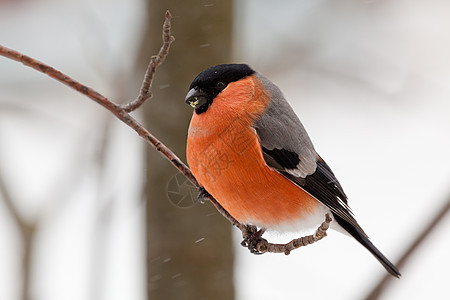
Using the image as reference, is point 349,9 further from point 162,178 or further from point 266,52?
point 162,178

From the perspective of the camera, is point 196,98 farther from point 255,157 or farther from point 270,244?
point 270,244

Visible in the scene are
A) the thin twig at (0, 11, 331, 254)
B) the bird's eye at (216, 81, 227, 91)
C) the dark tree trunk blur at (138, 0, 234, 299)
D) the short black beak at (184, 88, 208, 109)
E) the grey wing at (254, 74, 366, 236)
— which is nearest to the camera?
the thin twig at (0, 11, 331, 254)

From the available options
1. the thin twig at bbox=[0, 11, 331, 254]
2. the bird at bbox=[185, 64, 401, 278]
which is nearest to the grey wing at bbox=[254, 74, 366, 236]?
the bird at bbox=[185, 64, 401, 278]

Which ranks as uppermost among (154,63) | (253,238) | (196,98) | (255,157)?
(154,63)

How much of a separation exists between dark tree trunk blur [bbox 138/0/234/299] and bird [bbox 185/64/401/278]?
57 centimetres

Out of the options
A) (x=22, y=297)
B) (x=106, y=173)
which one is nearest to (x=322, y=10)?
(x=106, y=173)

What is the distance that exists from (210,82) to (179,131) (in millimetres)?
834

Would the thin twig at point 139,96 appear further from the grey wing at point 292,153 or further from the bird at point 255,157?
the grey wing at point 292,153

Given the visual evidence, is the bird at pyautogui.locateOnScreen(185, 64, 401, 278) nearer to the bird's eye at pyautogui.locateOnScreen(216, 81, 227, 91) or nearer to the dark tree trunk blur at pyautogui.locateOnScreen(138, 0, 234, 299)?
the bird's eye at pyautogui.locateOnScreen(216, 81, 227, 91)

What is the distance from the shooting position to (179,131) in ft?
9.47

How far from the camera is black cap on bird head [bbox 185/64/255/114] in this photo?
2025mm

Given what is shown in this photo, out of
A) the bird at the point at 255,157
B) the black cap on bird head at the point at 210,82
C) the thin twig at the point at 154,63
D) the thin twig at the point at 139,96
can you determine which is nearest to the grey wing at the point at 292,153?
the bird at the point at 255,157

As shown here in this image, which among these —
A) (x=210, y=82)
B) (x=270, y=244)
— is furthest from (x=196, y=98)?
(x=270, y=244)

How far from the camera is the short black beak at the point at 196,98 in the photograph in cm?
197
